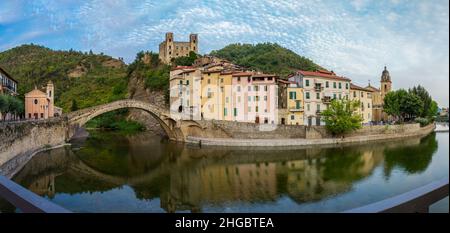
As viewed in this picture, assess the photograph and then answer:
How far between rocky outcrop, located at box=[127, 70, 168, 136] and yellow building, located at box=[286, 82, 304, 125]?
→ 950cm

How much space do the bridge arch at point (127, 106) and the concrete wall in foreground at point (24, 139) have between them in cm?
102

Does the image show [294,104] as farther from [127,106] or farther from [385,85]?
[385,85]

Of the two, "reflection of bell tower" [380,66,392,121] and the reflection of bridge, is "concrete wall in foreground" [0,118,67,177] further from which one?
"reflection of bell tower" [380,66,392,121]

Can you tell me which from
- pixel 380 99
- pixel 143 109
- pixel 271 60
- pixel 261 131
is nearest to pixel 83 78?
pixel 271 60

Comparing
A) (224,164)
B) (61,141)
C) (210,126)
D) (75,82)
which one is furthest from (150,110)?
(75,82)

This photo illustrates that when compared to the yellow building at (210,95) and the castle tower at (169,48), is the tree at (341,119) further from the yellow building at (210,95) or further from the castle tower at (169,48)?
the castle tower at (169,48)

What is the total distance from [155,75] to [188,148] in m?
15.1

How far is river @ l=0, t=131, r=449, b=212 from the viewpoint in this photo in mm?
6258

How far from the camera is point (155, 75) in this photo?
1166 inches

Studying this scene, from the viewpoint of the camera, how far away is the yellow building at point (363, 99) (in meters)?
20.7

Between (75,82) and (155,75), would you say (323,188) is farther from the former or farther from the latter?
(75,82)

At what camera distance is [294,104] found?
18641 mm

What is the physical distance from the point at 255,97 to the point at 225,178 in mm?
9629

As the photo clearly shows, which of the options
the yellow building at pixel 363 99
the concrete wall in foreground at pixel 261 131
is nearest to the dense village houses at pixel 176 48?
the concrete wall in foreground at pixel 261 131
